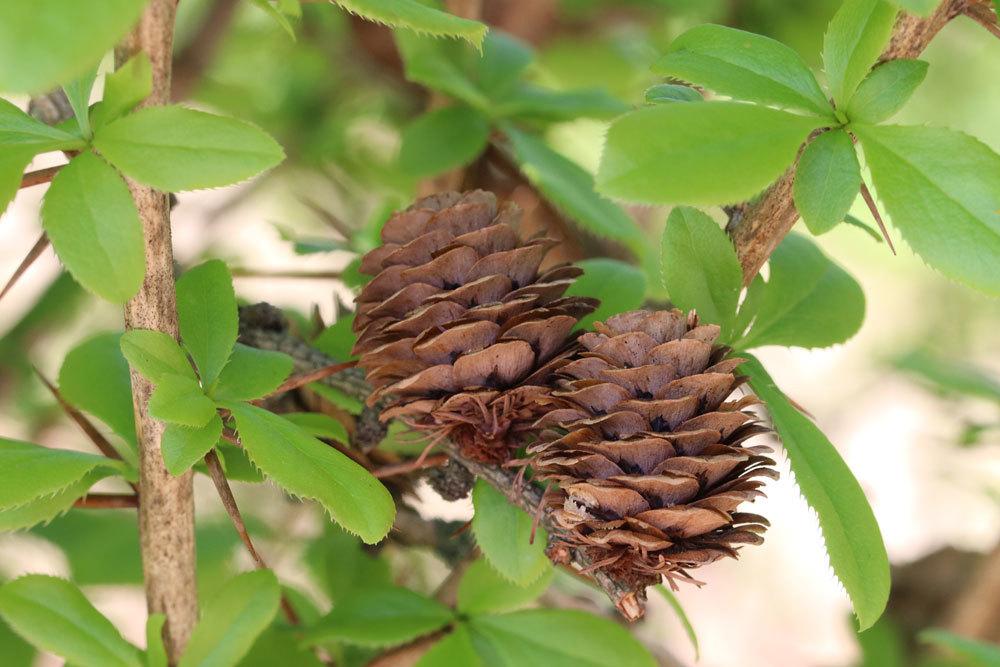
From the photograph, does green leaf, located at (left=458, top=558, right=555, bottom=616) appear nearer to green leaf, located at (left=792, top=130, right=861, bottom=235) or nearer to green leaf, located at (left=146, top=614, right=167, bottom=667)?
green leaf, located at (left=146, top=614, right=167, bottom=667)

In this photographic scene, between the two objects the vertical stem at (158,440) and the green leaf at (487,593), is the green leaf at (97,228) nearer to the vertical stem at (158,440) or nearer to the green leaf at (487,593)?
the vertical stem at (158,440)

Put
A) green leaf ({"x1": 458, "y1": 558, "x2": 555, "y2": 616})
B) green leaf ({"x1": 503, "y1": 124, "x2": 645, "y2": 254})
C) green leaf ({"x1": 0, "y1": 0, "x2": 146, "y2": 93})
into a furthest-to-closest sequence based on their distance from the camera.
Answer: green leaf ({"x1": 503, "y1": 124, "x2": 645, "y2": 254}), green leaf ({"x1": 458, "y1": 558, "x2": 555, "y2": 616}), green leaf ({"x1": 0, "y1": 0, "x2": 146, "y2": 93})

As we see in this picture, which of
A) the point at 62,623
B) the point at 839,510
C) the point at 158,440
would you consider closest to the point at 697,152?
the point at 839,510

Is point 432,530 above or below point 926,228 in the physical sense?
below

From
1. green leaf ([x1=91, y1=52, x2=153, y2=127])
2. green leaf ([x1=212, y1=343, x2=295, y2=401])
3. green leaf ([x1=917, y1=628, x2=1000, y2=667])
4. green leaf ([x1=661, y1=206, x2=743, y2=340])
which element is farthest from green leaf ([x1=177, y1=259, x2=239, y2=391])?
green leaf ([x1=917, y1=628, x2=1000, y2=667])

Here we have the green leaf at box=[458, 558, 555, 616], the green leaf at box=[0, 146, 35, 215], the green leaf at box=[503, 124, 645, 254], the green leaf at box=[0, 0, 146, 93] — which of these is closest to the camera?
the green leaf at box=[0, 0, 146, 93]

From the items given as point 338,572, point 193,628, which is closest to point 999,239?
point 193,628

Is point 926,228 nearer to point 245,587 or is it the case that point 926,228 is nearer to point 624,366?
point 624,366

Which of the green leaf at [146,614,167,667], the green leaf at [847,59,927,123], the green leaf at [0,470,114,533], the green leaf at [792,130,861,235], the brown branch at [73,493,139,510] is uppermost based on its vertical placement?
the green leaf at [847,59,927,123]
